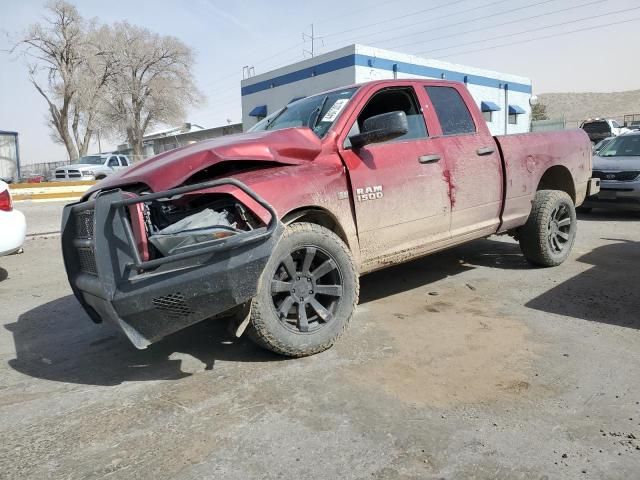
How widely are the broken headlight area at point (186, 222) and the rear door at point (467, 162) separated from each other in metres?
2.18

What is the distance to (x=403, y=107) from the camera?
4.54 m

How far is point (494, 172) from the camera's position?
16.0ft

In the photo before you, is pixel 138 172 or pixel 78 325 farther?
pixel 78 325

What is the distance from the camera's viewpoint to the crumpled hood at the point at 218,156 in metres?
3.05

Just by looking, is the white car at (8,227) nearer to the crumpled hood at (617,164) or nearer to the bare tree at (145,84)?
the crumpled hood at (617,164)

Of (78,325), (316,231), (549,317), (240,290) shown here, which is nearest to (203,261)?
(240,290)

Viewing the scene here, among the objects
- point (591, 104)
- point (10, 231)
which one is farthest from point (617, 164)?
point (591, 104)

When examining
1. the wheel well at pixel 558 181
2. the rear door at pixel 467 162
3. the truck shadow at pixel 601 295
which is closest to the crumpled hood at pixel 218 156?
the rear door at pixel 467 162

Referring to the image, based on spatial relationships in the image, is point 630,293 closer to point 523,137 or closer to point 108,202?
point 523,137

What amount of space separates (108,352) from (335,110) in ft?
8.58

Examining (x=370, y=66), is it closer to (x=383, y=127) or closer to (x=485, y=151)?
(x=485, y=151)

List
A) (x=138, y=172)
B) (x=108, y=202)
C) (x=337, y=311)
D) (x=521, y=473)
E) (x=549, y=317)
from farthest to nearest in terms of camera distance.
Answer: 1. (x=549, y=317)
2. (x=337, y=311)
3. (x=138, y=172)
4. (x=108, y=202)
5. (x=521, y=473)

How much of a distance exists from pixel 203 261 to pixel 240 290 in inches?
10.8

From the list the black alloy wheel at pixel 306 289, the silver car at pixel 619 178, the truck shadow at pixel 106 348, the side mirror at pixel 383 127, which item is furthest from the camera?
the silver car at pixel 619 178
